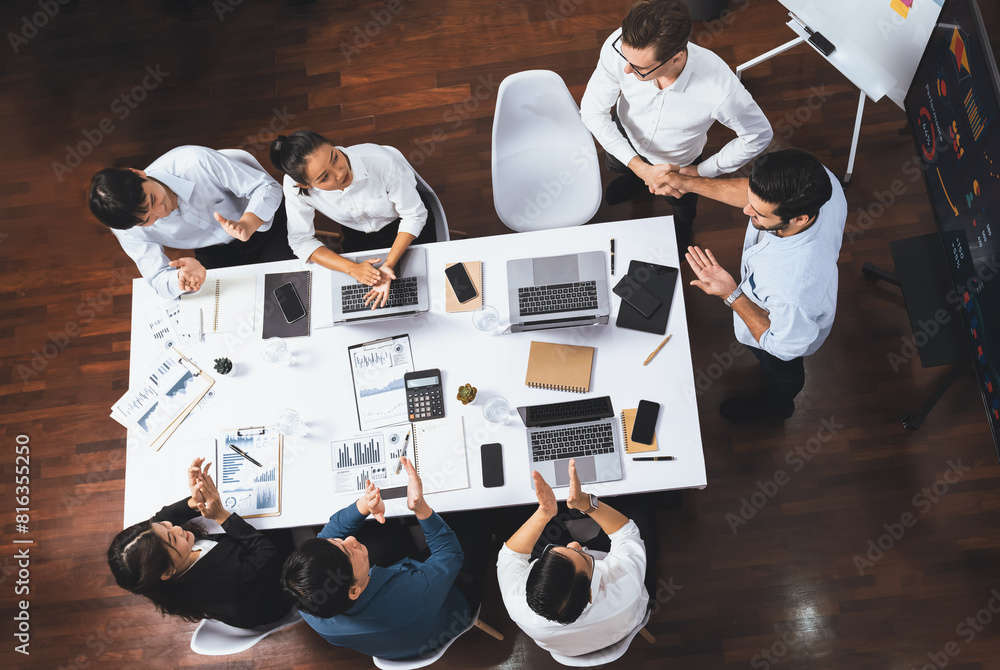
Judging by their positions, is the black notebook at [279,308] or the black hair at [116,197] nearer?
the black hair at [116,197]

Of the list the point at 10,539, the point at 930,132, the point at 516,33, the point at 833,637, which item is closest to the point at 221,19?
the point at 516,33

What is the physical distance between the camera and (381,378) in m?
2.69

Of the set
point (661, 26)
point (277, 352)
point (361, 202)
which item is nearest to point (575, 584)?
point (277, 352)

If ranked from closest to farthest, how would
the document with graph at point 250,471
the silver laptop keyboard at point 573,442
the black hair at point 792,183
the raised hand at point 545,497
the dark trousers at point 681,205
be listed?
the black hair at point 792,183 < the raised hand at point 545,497 < the silver laptop keyboard at point 573,442 < the document with graph at point 250,471 < the dark trousers at point 681,205

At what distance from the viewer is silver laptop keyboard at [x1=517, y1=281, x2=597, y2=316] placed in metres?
2.62

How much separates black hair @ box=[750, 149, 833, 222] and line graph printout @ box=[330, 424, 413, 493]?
160 centimetres

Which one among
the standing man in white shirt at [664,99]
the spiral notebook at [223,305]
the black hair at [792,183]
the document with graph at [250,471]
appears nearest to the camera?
the black hair at [792,183]

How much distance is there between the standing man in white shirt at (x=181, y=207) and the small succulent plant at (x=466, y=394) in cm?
124

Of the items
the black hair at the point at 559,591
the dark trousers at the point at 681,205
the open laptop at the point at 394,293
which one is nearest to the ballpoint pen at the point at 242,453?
the open laptop at the point at 394,293

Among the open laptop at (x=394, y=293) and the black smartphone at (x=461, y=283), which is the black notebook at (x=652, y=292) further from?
the open laptop at (x=394, y=293)

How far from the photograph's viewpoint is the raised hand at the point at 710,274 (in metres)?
2.40

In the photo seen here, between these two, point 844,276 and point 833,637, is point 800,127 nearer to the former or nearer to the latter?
point 844,276

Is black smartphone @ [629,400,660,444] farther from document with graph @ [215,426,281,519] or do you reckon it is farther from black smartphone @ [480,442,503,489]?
document with graph @ [215,426,281,519]

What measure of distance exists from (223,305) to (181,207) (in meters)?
0.48
